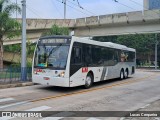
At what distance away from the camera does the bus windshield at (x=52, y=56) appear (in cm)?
1418

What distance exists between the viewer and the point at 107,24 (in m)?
37.2

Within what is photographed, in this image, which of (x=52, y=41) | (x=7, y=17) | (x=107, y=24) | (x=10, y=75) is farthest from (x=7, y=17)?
(x=107, y=24)

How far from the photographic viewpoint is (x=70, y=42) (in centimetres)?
1438

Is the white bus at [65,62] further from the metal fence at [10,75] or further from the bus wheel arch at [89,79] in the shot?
the metal fence at [10,75]

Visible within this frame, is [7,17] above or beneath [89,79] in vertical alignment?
above

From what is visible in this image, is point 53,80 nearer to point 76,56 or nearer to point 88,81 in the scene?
point 76,56

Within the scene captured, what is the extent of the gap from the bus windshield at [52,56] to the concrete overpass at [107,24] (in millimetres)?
20571

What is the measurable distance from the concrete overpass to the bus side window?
19.8 metres

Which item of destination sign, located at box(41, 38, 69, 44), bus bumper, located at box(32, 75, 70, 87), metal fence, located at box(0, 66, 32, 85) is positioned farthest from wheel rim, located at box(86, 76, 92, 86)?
metal fence, located at box(0, 66, 32, 85)

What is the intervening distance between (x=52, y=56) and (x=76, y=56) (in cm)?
126

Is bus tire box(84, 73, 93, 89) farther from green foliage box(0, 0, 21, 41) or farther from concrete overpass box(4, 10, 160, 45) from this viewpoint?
concrete overpass box(4, 10, 160, 45)

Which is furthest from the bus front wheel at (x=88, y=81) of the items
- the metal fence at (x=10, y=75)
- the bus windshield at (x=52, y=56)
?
the metal fence at (x=10, y=75)

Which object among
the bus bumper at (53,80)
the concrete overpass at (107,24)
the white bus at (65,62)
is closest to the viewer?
the bus bumper at (53,80)

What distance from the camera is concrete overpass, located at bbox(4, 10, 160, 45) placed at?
3400cm
